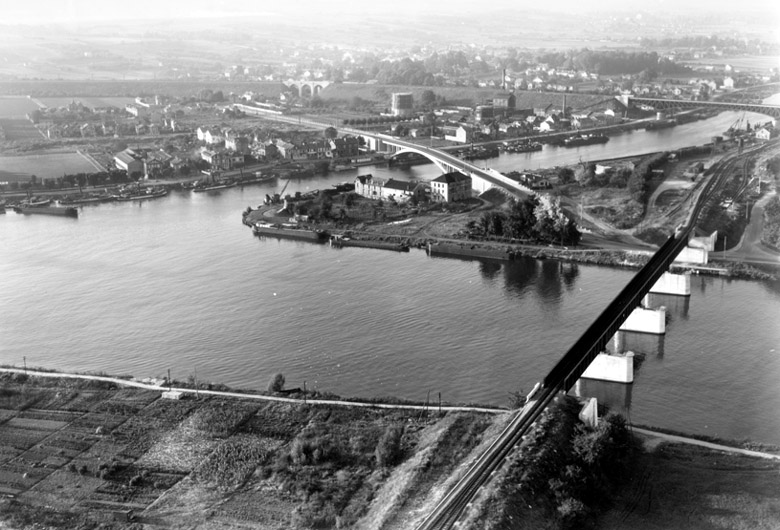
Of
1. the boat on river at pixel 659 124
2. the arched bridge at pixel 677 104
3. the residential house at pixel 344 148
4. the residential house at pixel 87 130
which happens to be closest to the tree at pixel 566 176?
the residential house at pixel 344 148

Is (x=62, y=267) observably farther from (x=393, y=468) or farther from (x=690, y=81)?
(x=690, y=81)

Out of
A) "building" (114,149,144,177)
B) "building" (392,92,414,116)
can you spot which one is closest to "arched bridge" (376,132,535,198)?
"building" (392,92,414,116)

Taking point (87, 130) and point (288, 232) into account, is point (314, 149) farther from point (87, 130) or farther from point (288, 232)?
point (288, 232)

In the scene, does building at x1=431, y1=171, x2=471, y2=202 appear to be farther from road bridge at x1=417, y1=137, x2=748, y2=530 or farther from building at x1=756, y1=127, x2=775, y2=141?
building at x1=756, y1=127, x2=775, y2=141

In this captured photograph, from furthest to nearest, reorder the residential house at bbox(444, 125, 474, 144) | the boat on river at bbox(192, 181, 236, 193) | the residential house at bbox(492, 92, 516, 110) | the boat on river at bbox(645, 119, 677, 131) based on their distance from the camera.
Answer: the residential house at bbox(492, 92, 516, 110) < the boat on river at bbox(645, 119, 677, 131) < the residential house at bbox(444, 125, 474, 144) < the boat on river at bbox(192, 181, 236, 193)

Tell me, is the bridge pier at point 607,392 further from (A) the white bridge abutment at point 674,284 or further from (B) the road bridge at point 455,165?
(B) the road bridge at point 455,165

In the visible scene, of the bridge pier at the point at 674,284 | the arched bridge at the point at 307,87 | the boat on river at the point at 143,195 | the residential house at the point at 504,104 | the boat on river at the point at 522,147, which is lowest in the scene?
the bridge pier at the point at 674,284
